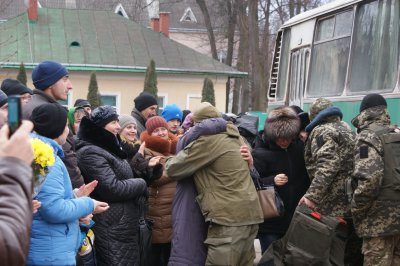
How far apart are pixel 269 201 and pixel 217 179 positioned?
0.75 metres

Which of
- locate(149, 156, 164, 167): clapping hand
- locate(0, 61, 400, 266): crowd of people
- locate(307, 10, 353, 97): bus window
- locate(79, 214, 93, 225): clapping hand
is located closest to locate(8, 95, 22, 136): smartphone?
locate(0, 61, 400, 266): crowd of people

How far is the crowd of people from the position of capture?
427 centimetres

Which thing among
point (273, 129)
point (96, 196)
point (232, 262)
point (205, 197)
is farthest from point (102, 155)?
point (273, 129)

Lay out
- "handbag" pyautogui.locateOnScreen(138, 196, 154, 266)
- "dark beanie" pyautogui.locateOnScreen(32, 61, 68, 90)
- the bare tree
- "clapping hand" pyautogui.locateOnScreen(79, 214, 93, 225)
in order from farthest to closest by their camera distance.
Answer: the bare tree → "handbag" pyautogui.locateOnScreen(138, 196, 154, 266) → "dark beanie" pyautogui.locateOnScreen(32, 61, 68, 90) → "clapping hand" pyautogui.locateOnScreen(79, 214, 93, 225)

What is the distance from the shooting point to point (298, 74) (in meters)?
10.9

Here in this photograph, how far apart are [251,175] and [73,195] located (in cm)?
210

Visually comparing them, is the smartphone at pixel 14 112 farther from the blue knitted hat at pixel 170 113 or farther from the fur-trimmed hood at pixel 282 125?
the blue knitted hat at pixel 170 113

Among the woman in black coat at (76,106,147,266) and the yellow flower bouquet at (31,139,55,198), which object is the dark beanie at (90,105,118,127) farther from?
the yellow flower bouquet at (31,139,55,198)

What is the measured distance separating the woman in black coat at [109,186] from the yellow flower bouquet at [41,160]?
1372 mm

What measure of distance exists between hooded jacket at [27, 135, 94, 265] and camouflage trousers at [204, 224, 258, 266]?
151 cm

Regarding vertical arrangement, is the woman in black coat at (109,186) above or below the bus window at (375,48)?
below

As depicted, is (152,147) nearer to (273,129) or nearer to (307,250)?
(273,129)

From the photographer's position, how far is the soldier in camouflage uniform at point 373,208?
5574 mm

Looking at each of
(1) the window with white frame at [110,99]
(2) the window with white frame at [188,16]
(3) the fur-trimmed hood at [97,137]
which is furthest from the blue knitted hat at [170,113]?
(2) the window with white frame at [188,16]
